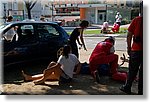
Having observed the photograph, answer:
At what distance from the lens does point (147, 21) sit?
4.62 meters

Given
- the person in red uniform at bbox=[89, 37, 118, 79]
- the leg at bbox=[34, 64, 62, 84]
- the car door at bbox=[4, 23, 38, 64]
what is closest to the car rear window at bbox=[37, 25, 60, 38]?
the car door at bbox=[4, 23, 38, 64]

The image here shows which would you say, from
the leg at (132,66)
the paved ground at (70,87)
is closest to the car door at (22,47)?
the paved ground at (70,87)

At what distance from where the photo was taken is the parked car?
23.8ft

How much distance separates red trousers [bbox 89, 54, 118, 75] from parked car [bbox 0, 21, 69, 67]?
1.89m

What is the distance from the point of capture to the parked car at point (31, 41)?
23.8 feet

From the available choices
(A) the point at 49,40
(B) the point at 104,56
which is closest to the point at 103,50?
(B) the point at 104,56

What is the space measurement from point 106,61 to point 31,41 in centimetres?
230

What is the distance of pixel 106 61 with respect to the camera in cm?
Result: 631

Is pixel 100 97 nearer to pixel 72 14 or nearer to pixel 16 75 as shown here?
Result: pixel 16 75

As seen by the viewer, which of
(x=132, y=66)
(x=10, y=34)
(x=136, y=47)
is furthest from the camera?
(x=10, y=34)

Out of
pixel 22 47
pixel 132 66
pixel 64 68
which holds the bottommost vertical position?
pixel 64 68

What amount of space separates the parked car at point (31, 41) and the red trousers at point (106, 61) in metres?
1.89

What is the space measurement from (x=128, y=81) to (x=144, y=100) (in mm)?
760

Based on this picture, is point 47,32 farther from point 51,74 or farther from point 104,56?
point 104,56
